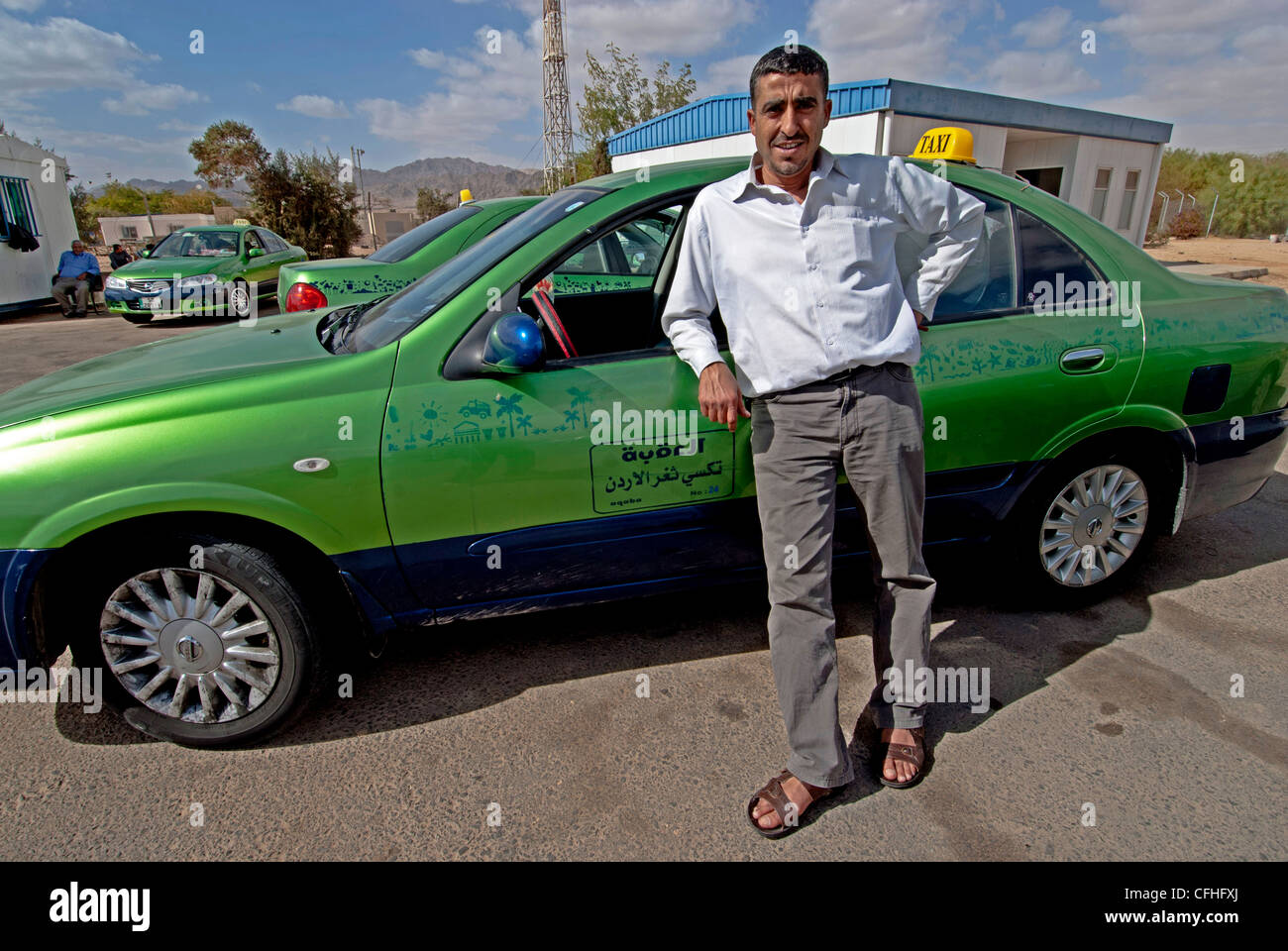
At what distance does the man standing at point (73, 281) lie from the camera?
44.3 feet

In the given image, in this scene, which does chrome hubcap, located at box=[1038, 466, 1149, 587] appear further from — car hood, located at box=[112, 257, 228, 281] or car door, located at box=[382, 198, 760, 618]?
car hood, located at box=[112, 257, 228, 281]

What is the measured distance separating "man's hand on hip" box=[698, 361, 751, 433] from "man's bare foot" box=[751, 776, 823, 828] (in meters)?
1.05

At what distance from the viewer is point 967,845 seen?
2.01 m

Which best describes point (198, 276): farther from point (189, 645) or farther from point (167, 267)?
point (189, 645)

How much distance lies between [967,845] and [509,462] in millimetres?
1692

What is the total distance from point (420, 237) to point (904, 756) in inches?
212

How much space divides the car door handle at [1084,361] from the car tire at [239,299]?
41.2 ft

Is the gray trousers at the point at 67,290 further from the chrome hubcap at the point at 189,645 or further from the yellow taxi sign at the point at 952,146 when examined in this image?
the yellow taxi sign at the point at 952,146

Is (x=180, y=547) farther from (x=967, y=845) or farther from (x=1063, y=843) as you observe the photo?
(x=1063, y=843)

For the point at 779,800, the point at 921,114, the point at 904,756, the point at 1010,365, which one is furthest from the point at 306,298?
the point at 921,114

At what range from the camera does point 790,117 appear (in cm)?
197

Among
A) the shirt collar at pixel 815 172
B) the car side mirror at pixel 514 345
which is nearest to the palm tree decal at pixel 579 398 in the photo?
the car side mirror at pixel 514 345

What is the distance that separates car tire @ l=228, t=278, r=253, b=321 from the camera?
1223 centimetres

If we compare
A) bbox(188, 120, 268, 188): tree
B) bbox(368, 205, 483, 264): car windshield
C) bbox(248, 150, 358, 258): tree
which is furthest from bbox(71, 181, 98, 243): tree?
bbox(368, 205, 483, 264): car windshield
